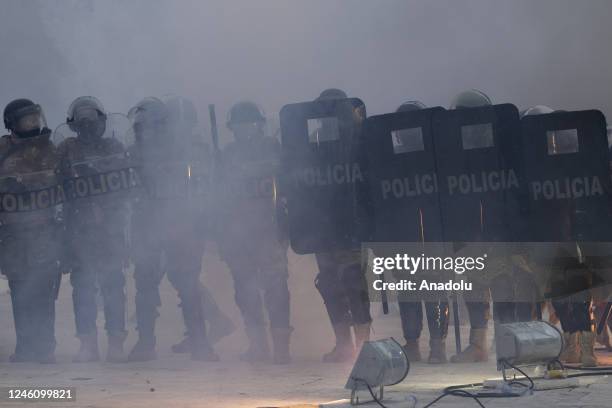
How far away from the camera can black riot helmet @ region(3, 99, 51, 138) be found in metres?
12.1

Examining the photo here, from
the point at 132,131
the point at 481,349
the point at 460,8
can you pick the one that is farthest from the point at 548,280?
the point at 132,131

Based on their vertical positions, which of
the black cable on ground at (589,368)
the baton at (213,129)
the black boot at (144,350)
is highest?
the baton at (213,129)

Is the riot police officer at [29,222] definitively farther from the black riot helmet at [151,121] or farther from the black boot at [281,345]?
the black boot at [281,345]

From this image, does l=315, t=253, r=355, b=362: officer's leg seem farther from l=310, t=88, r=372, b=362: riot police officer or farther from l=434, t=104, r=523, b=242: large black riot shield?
l=434, t=104, r=523, b=242: large black riot shield

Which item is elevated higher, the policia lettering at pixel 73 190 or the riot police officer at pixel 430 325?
the policia lettering at pixel 73 190

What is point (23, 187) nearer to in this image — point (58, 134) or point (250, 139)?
point (58, 134)

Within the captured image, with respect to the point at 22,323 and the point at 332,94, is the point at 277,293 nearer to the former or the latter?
the point at 332,94

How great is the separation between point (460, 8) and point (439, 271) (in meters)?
3.20

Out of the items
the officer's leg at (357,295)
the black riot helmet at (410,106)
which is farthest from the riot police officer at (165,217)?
the black riot helmet at (410,106)

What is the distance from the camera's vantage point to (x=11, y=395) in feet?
30.5

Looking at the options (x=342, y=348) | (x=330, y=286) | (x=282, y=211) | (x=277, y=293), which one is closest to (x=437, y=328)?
(x=342, y=348)

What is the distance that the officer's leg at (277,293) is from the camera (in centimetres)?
1164

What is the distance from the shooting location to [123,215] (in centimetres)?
1238

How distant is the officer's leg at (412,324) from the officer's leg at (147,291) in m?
2.49
